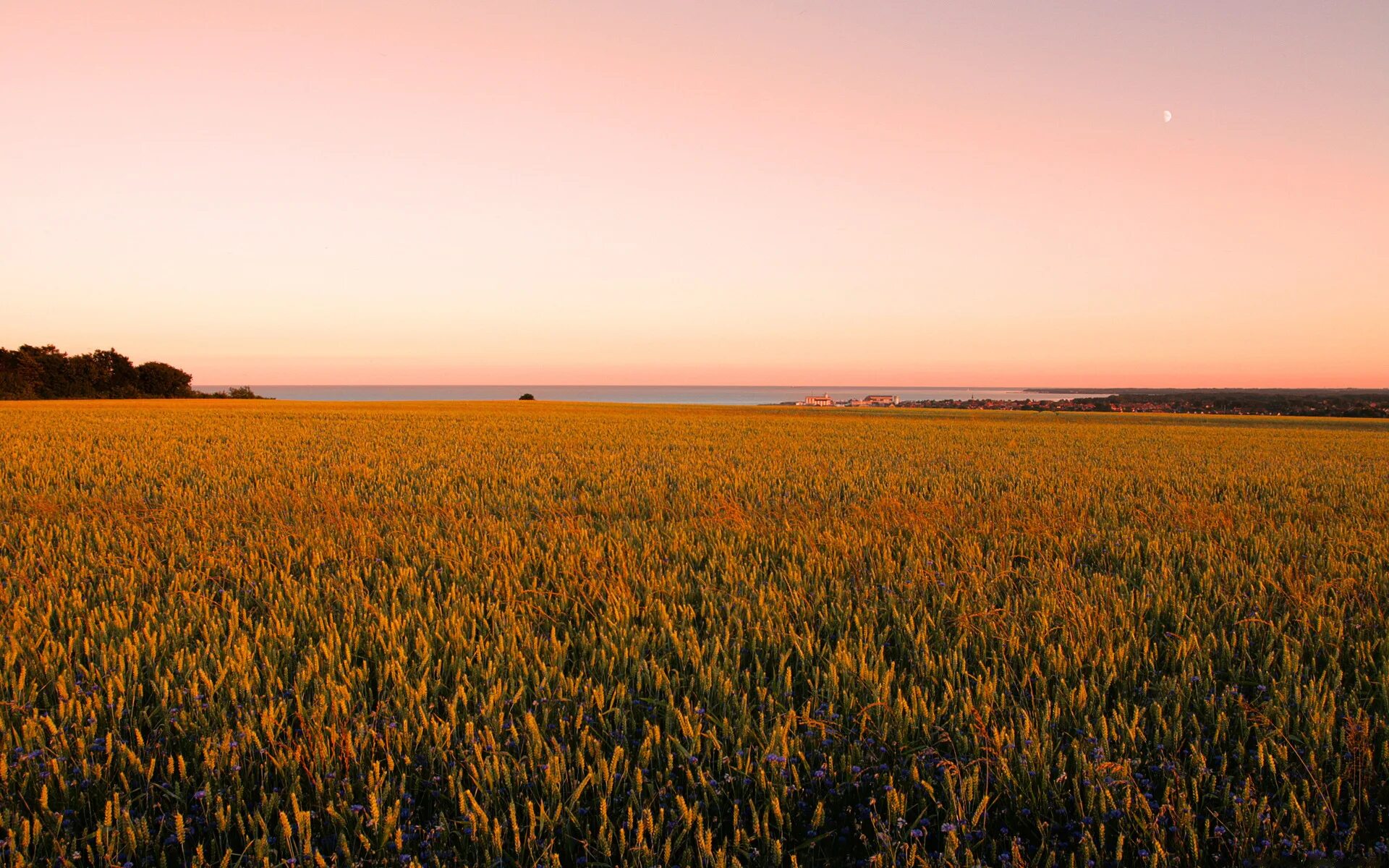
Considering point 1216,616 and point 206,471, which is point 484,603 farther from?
point 206,471

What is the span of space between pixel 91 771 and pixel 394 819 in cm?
111

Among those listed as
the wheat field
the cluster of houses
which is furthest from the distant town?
the wheat field

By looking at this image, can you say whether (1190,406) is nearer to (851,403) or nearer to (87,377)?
(851,403)

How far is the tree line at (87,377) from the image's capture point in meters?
64.2

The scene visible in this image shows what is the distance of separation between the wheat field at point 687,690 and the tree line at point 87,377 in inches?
2945

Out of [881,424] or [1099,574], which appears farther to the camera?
[881,424]

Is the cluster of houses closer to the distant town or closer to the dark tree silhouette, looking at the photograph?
the distant town

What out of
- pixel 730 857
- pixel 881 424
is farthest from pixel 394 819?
pixel 881 424

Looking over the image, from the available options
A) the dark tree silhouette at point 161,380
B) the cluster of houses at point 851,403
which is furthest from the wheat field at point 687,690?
the dark tree silhouette at point 161,380

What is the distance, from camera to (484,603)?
A: 389cm

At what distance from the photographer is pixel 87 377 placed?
2771 inches

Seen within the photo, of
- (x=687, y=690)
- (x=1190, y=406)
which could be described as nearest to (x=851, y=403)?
(x=1190, y=406)

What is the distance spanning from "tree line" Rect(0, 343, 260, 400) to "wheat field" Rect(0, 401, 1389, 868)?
74.8 metres

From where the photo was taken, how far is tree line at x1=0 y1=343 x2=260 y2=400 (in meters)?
64.2
